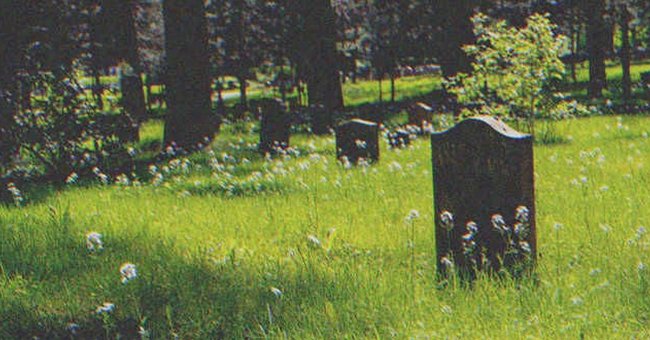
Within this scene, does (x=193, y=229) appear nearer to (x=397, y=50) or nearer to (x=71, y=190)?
(x=71, y=190)

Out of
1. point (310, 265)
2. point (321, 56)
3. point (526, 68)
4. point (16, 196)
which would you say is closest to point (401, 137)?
point (526, 68)

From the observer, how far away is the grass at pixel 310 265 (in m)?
Answer: 4.88

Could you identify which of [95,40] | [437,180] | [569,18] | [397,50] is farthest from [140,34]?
[437,180]

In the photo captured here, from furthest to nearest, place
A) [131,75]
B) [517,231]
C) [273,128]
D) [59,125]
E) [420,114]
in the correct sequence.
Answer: [131,75] < [420,114] < [273,128] < [59,125] < [517,231]

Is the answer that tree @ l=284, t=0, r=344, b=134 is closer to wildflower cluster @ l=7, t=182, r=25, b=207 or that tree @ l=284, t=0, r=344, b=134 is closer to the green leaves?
the green leaves

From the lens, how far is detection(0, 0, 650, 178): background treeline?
1375 cm

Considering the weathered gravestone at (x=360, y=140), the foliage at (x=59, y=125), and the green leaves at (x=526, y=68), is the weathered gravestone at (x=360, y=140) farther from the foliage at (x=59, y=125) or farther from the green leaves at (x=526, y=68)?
the foliage at (x=59, y=125)

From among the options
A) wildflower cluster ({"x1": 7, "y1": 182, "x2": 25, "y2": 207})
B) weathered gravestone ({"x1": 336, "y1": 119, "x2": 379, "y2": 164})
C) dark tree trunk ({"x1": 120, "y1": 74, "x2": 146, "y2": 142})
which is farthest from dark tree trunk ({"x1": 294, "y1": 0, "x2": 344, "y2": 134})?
wildflower cluster ({"x1": 7, "y1": 182, "x2": 25, "y2": 207})

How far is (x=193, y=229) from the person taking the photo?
26.0 ft

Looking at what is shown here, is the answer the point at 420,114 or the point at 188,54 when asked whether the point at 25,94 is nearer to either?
the point at 188,54

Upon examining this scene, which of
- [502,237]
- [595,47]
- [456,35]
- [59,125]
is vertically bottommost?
[502,237]

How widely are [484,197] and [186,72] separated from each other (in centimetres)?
1132

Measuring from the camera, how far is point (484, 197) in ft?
18.7

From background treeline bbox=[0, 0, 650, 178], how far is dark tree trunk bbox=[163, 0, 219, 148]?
0.06 feet
